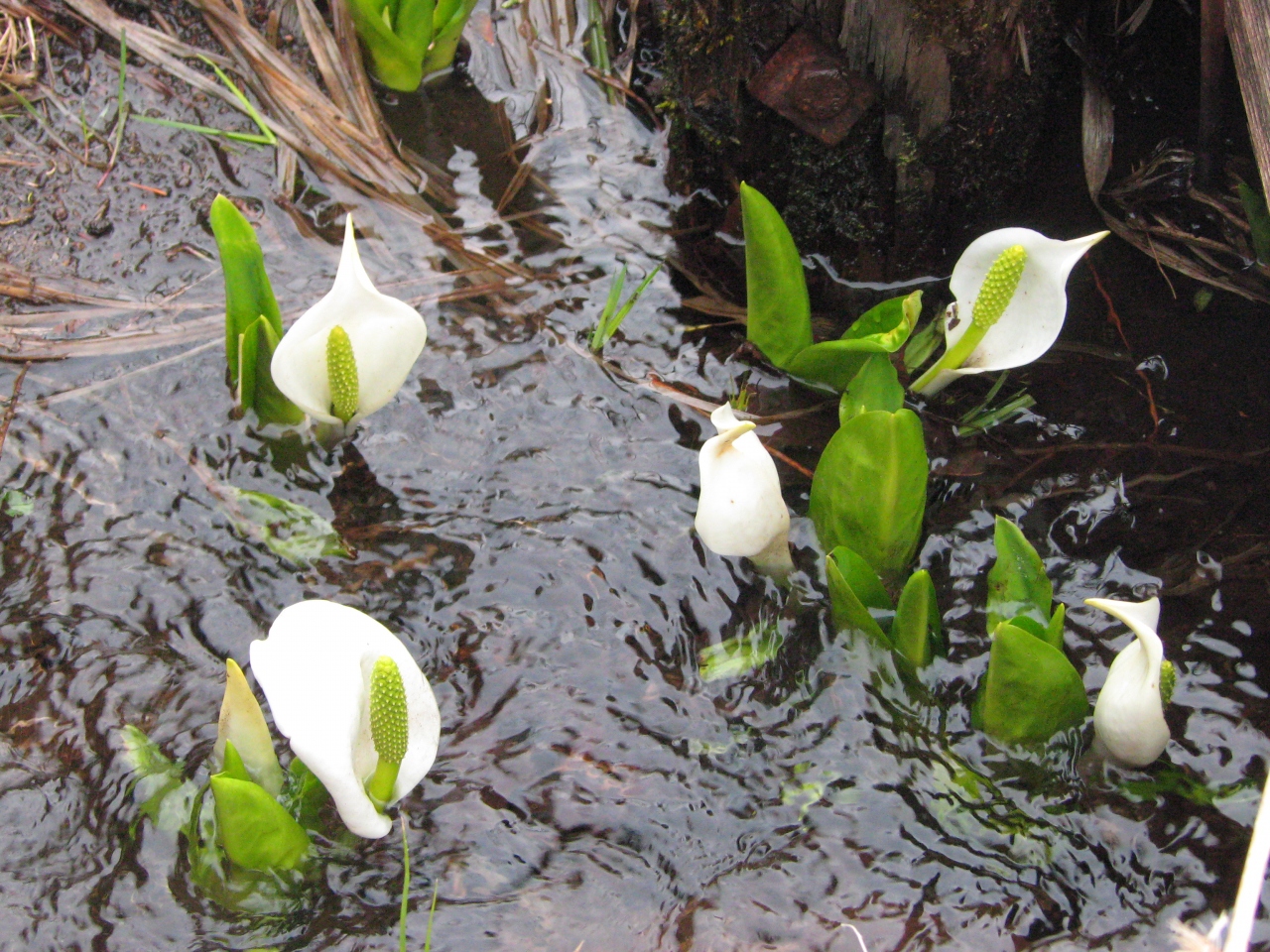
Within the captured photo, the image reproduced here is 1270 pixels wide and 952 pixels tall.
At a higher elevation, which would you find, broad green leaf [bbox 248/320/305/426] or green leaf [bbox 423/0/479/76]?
green leaf [bbox 423/0/479/76]

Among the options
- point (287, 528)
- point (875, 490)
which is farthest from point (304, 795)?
point (875, 490)

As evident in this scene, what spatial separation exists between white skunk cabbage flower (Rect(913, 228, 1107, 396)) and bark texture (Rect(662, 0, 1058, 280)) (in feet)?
0.97

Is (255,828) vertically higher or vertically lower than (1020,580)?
lower

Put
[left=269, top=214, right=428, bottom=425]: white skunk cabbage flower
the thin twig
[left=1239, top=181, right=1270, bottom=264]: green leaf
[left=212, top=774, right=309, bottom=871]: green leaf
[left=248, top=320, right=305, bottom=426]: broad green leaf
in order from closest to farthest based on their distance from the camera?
[left=212, top=774, right=309, bottom=871]: green leaf, [left=269, top=214, right=428, bottom=425]: white skunk cabbage flower, [left=248, top=320, right=305, bottom=426]: broad green leaf, the thin twig, [left=1239, top=181, right=1270, bottom=264]: green leaf

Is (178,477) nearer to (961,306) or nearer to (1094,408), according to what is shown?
(961,306)

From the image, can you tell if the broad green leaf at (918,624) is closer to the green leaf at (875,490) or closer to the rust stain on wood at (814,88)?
the green leaf at (875,490)

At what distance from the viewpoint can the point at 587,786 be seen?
4.79ft

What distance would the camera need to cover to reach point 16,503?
171cm

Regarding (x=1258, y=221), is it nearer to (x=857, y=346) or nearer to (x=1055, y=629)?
(x=857, y=346)

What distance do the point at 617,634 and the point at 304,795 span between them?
508 millimetres

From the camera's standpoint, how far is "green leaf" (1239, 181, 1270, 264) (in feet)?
6.20

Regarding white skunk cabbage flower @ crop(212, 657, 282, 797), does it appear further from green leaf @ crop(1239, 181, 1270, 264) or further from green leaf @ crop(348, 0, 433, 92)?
green leaf @ crop(1239, 181, 1270, 264)

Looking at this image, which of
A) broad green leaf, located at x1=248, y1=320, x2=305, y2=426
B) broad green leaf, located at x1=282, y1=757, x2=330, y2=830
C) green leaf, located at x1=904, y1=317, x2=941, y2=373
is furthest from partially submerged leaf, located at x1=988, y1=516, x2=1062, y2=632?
broad green leaf, located at x1=248, y1=320, x2=305, y2=426

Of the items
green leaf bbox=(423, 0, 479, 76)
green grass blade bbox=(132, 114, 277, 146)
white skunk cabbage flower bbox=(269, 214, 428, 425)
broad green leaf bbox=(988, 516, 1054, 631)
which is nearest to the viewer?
broad green leaf bbox=(988, 516, 1054, 631)
